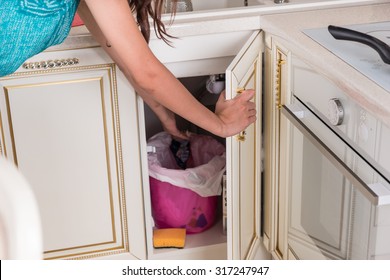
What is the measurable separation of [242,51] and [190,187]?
0.51 metres

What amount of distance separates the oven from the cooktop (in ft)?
0.22

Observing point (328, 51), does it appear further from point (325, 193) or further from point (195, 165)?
point (195, 165)

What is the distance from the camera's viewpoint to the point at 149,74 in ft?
4.40

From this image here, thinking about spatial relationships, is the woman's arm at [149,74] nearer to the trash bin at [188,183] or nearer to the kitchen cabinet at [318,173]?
the kitchen cabinet at [318,173]

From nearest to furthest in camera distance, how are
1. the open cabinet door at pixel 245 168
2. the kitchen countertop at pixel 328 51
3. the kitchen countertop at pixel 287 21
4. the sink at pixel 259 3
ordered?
the kitchen countertop at pixel 328 51 < the kitchen countertop at pixel 287 21 < the open cabinet door at pixel 245 168 < the sink at pixel 259 3

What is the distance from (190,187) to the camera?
197 centimetres

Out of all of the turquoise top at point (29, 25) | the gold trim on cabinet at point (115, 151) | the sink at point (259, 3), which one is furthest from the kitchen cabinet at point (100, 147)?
the turquoise top at point (29, 25)

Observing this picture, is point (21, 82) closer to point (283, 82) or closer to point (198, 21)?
point (198, 21)

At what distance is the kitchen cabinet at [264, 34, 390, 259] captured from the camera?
1.27 metres

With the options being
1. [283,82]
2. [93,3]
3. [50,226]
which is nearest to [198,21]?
[283,82]

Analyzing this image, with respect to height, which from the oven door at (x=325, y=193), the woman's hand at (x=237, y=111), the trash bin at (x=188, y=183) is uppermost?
the woman's hand at (x=237, y=111)

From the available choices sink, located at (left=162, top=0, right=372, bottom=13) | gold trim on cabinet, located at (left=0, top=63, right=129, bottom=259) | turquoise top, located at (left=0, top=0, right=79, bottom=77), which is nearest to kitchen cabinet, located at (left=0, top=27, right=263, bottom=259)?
gold trim on cabinet, located at (left=0, top=63, right=129, bottom=259)

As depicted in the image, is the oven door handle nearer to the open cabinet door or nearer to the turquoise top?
the open cabinet door

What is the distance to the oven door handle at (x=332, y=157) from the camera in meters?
1.21
